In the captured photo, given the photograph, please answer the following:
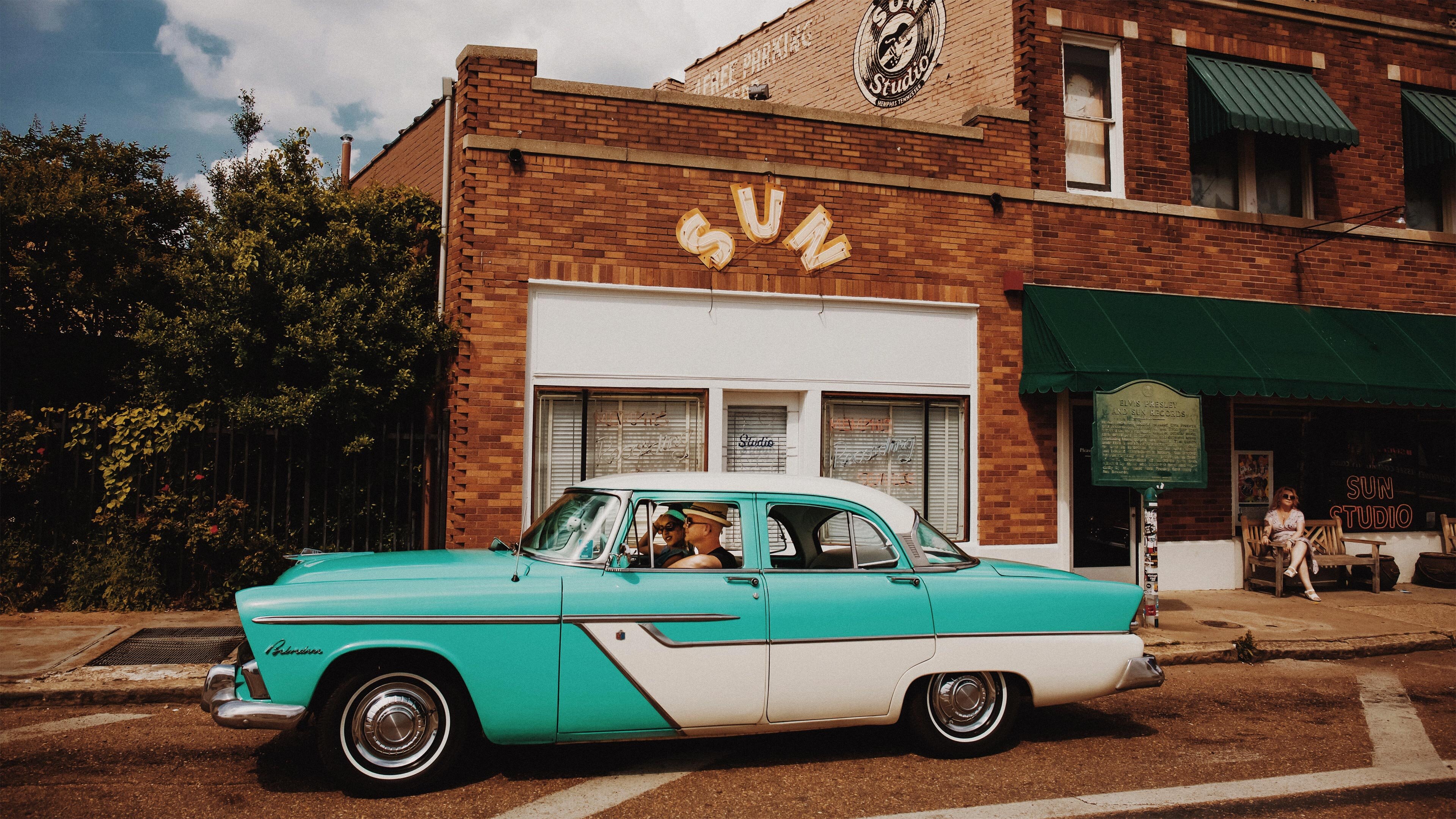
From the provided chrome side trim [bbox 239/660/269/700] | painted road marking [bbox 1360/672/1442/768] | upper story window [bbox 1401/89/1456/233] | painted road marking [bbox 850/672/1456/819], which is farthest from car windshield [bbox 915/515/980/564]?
upper story window [bbox 1401/89/1456/233]

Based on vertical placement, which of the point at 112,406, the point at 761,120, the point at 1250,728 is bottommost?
the point at 1250,728

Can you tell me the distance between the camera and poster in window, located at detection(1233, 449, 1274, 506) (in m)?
11.4

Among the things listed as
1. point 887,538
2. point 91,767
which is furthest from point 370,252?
point 887,538

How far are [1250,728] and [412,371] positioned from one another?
7.50 meters

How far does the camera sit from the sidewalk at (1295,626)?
7.94 metres

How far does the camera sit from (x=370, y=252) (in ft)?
29.5

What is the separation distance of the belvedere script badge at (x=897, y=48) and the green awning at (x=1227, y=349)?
4.09 meters

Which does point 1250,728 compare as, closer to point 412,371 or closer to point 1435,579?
point 412,371

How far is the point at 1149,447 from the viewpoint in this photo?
8.89 meters

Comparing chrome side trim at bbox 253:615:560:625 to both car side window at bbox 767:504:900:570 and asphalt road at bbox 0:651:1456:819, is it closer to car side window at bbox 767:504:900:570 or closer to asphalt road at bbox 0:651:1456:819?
asphalt road at bbox 0:651:1456:819

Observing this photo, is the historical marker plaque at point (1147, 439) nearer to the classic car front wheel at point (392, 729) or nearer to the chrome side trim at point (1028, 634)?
the chrome side trim at point (1028, 634)

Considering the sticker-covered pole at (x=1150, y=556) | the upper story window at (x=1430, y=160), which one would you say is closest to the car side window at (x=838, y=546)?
the sticker-covered pole at (x=1150, y=556)

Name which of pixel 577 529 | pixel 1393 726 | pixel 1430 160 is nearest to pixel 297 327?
pixel 577 529

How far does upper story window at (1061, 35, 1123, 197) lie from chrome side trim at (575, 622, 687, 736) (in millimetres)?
8620
